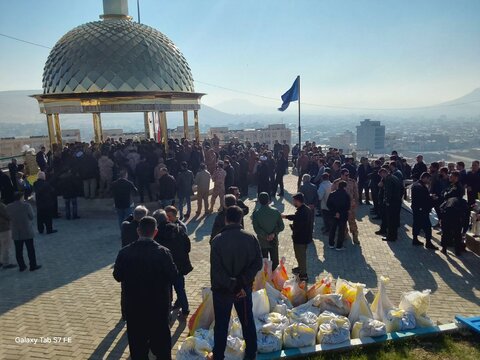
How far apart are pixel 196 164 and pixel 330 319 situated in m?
11.4

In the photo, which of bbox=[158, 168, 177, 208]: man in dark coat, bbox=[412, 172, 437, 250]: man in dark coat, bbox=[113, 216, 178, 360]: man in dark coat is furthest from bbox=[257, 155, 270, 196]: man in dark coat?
bbox=[113, 216, 178, 360]: man in dark coat

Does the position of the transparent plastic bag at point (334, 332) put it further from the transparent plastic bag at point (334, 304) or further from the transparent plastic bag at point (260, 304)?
the transparent plastic bag at point (260, 304)

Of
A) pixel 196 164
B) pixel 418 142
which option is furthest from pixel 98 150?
pixel 418 142

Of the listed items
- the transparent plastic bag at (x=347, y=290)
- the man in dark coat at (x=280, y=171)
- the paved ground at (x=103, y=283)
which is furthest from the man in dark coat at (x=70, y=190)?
the transparent plastic bag at (x=347, y=290)

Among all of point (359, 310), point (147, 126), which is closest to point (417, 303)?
point (359, 310)

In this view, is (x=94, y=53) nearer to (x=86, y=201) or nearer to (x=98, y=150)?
(x=98, y=150)

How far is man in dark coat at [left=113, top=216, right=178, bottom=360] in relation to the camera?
416 cm

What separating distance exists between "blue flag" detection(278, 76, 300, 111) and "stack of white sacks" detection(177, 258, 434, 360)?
1706 cm

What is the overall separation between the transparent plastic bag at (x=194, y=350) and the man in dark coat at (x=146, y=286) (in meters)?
0.27

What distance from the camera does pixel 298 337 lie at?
195 inches

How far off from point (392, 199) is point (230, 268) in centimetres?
631

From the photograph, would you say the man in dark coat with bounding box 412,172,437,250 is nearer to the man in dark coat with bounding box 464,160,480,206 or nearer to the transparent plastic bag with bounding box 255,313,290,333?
the man in dark coat with bounding box 464,160,480,206

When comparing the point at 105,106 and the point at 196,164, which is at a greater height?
the point at 105,106

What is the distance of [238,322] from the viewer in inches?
200
